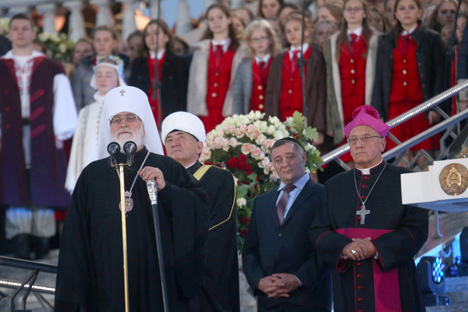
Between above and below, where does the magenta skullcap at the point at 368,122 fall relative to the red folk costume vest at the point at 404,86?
below

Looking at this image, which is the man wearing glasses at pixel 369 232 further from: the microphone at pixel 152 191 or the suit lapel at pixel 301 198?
the microphone at pixel 152 191

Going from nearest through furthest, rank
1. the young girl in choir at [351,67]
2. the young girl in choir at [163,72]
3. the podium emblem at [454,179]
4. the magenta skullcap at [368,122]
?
the podium emblem at [454,179] < the magenta skullcap at [368,122] < the young girl in choir at [351,67] < the young girl in choir at [163,72]

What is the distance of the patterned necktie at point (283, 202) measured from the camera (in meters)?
6.74

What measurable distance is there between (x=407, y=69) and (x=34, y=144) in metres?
3.97

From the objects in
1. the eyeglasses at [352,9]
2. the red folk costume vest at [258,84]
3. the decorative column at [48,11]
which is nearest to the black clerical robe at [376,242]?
the eyeglasses at [352,9]

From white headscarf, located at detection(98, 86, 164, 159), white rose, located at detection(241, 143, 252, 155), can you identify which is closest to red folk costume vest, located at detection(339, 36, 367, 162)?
white rose, located at detection(241, 143, 252, 155)

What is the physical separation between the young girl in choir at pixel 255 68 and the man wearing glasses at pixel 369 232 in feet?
12.9

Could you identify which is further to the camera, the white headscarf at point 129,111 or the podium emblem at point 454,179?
the white headscarf at point 129,111

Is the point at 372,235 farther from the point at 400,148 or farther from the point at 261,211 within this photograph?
the point at 400,148

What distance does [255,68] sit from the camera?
10.4m

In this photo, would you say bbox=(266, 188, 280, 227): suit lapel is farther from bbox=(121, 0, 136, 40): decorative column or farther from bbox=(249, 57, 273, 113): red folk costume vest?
bbox=(121, 0, 136, 40): decorative column

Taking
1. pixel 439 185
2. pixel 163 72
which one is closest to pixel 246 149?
pixel 439 185

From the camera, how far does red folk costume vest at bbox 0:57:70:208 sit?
9.91m

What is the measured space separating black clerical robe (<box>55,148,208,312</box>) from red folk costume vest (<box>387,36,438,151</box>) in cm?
415
